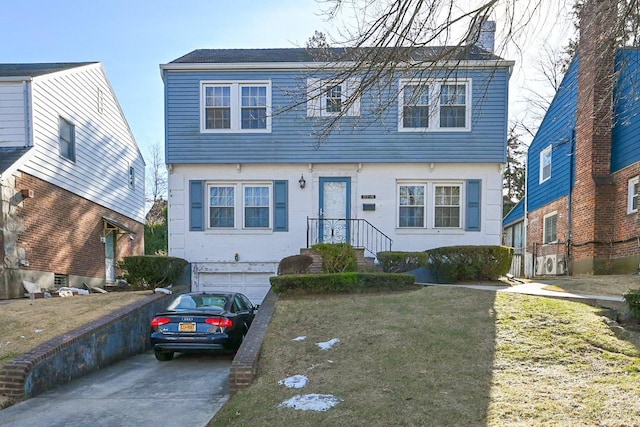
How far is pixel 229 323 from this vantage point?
25.9ft

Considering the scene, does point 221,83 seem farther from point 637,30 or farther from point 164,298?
point 637,30

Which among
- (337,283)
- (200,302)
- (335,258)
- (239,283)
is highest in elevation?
(335,258)

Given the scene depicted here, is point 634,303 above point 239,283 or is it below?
above

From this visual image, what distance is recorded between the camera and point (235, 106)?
44.5 feet

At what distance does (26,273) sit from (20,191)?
7.53ft

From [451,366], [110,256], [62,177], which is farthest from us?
[110,256]

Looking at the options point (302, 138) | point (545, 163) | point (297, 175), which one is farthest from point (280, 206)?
point (545, 163)

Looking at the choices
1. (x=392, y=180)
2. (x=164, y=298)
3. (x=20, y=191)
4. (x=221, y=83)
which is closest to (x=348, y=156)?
(x=392, y=180)

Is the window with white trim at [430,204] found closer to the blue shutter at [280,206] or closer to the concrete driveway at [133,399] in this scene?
the blue shutter at [280,206]

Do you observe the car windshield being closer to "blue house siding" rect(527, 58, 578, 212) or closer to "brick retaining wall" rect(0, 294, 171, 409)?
"brick retaining wall" rect(0, 294, 171, 409)

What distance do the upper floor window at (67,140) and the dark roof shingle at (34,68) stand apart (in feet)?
5.23

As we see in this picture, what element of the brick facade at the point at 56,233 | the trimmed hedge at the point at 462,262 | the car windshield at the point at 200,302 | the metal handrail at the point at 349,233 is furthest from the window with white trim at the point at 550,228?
the brick facade at the point at 56,233

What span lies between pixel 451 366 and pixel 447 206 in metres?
8.71

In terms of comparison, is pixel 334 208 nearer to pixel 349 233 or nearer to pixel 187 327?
pixel 349 233
